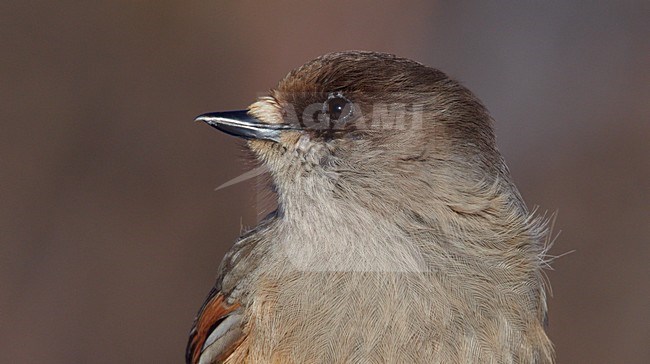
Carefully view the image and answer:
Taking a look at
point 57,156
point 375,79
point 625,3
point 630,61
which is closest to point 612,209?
point 630,61

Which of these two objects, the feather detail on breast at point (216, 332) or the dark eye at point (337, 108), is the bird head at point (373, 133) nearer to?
the dark eye at point (337, 108)

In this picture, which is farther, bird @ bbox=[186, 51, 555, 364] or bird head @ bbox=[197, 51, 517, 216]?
bird head @ bbox=[197, 51, 517, 216]

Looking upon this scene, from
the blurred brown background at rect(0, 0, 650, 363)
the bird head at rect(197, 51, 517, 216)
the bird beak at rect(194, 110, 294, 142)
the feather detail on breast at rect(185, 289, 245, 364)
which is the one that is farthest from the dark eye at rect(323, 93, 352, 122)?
the blurred brown background at rect(0, 0, 650, 363)

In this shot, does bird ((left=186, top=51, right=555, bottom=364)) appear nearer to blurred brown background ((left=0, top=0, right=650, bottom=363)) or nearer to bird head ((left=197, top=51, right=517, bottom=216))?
bird head ((left=197, top=51, right=517, bottom=216))

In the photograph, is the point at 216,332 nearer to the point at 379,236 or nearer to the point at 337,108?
the point at 379,236

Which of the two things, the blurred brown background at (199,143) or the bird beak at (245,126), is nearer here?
the bird beak at (245,126)

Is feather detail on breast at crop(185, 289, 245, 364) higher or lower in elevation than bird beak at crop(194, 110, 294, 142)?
lower

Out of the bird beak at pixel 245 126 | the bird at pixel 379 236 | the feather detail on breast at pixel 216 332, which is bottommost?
the feather detail on breast at pixel 216 332

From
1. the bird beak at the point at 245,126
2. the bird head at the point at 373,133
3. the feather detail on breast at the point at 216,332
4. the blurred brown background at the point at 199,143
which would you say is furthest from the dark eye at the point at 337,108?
the blurred brown background at the point at 199,143
